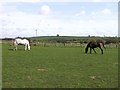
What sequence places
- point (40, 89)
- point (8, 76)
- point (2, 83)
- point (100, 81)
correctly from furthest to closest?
point (8, 76)
point (100, 81)
point (2, 83)
point (40, 89)

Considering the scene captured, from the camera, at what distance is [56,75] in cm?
1333

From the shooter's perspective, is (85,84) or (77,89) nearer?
(77,89)

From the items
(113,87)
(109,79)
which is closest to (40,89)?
(113,87)

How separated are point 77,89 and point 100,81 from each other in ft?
6.78

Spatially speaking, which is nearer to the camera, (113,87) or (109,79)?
(113,87)

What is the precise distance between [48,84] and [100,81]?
237 centimetres

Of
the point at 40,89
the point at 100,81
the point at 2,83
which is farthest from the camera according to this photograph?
the point at 100,81

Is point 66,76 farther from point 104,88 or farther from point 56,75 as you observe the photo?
point 104,88

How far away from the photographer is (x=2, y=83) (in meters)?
10.9

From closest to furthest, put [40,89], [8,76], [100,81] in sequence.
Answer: [40,89] → [100,81] → [8,76]

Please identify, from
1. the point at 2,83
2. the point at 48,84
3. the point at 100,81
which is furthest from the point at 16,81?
the point at 100,81

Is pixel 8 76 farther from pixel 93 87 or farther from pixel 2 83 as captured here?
pixel 93 87

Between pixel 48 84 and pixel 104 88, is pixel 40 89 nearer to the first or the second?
pixel 48 84

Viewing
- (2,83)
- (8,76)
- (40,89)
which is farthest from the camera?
(8,76)
